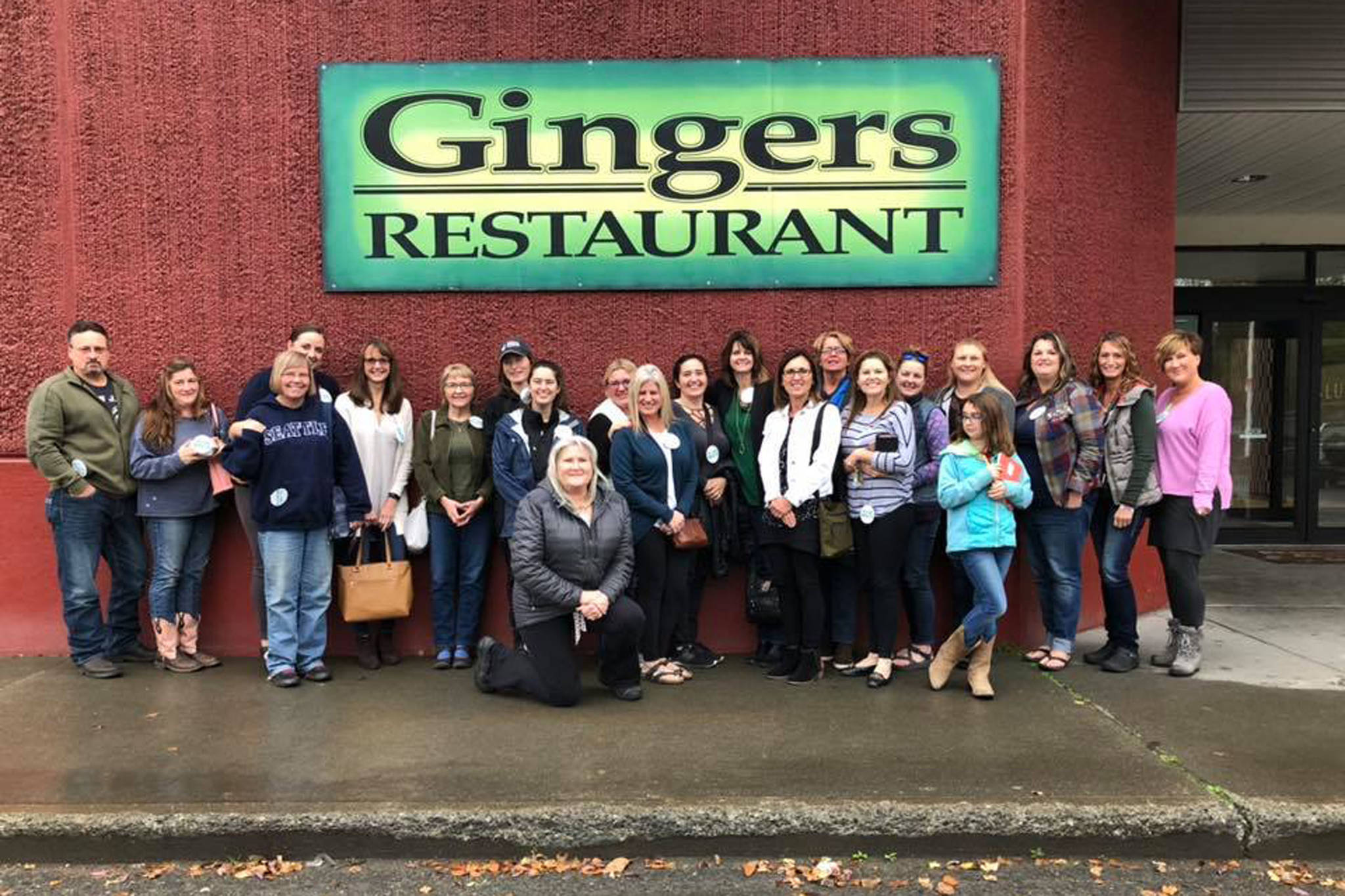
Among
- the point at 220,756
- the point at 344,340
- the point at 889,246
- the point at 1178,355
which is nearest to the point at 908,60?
the point at 889,246

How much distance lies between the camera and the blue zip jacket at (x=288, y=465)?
5.09 meters

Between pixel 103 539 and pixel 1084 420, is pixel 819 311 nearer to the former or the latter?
pixel 1084 420

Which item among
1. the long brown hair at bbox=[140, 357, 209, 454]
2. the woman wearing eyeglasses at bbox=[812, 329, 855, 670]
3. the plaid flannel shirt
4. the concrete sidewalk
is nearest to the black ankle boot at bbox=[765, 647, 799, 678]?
the concrete sidewalk

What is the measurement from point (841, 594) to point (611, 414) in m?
1.63

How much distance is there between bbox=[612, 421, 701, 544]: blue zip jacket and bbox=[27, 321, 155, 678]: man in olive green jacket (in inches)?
108

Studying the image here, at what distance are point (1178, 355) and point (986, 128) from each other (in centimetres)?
175

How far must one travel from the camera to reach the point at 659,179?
585 centimetres

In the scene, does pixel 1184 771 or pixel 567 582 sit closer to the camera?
pixel 1184 771

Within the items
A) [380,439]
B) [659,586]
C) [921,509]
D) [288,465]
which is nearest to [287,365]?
[288,465]

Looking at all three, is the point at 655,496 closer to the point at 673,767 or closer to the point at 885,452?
the point at 885,452

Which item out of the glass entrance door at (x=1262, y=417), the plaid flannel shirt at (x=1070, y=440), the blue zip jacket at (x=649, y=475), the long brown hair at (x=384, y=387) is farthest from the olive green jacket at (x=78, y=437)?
the glass entrance door at (x=1262, y=417)

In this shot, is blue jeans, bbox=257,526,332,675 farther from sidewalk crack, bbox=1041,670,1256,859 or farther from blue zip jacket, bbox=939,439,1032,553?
sidewalk crack, bbox=1041,670,1256,859

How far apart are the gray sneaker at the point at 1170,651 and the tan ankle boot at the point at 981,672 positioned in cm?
116

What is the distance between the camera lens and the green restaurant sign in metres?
5.80
